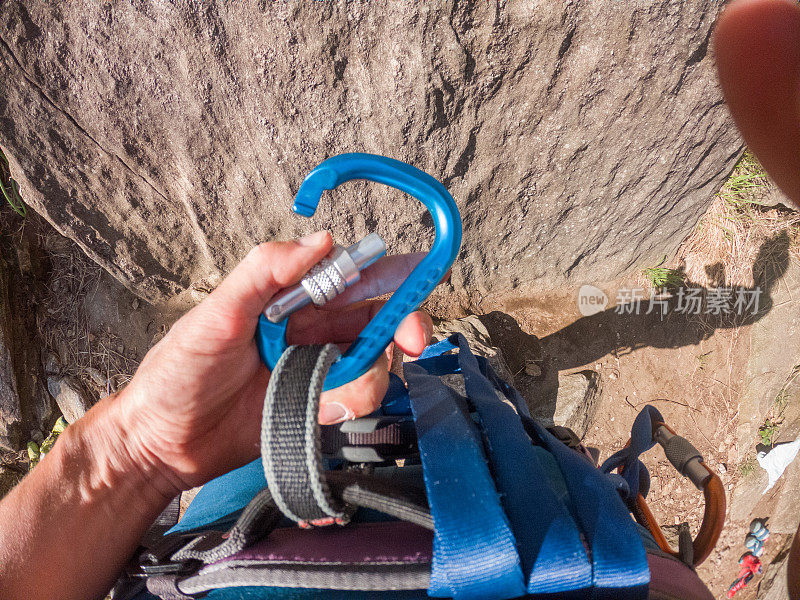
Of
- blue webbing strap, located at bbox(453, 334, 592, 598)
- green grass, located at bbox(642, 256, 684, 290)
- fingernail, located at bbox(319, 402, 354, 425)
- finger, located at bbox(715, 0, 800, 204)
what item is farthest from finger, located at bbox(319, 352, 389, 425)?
green grass, located at bbox(642, 256, 684, 290)

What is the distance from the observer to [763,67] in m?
0.73

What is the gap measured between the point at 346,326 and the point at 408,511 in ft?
2.23

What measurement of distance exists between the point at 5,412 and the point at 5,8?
1741mm

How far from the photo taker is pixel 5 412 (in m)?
2.10

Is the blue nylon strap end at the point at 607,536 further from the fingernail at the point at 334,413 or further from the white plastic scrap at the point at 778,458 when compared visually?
the white plastic scrap at the point at 778,458

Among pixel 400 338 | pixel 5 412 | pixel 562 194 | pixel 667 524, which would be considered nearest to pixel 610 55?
pixel 562 194

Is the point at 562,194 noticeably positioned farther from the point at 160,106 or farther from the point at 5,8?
the point at 5,8

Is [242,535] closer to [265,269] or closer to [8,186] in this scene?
[265,269]

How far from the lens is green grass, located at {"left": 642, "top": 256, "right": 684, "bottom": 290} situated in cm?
247

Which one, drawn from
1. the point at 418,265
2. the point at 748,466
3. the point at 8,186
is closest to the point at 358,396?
the point at 418,265

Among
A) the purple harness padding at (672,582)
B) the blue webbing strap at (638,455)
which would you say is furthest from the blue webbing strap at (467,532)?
the blue webbing strap at (638,455)

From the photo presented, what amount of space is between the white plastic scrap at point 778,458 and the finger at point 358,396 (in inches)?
98.7

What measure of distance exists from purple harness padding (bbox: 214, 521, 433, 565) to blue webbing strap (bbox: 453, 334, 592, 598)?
0.16m

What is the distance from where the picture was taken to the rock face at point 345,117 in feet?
4.29
